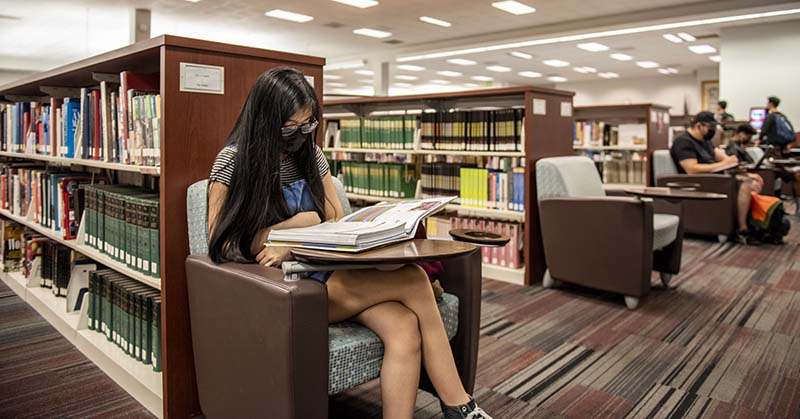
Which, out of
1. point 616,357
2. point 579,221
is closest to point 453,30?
point 579,221

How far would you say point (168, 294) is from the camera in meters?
1.97

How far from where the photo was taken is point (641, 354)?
2809mm

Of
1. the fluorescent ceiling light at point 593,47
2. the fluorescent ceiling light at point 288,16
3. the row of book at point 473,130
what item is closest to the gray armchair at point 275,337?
the row of book at point 473,130

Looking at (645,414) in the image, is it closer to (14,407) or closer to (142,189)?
(142,189)

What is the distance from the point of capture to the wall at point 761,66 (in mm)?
10656

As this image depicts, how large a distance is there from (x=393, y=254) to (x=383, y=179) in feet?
11.2

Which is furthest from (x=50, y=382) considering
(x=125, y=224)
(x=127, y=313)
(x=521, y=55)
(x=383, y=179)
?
(x=521, y=55)

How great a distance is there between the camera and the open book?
1451 mm

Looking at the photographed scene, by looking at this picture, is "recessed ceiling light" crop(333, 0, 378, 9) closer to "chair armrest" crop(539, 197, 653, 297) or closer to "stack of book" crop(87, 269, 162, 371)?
"chair armrest" crop(539, 197, 653, 297)

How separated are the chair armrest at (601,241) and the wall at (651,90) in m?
14.0

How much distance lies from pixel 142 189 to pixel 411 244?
148 cm

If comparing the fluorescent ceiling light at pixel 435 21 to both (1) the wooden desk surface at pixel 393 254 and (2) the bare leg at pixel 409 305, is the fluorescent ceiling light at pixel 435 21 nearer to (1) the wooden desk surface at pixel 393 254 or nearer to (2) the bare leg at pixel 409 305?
(2) the bare leg at pixel 409 305

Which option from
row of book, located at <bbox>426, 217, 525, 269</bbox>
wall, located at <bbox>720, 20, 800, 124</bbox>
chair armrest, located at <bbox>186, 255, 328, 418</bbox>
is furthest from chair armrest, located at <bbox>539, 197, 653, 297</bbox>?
wall, located at <bbox>720, 20, 800, 124</bbox>

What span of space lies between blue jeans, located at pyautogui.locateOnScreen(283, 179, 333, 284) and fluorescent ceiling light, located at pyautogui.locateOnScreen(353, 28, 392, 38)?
985 centimetres
